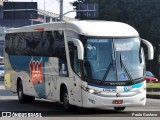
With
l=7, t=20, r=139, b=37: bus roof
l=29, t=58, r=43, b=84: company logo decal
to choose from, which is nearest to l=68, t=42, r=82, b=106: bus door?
l=7, t=20, r=139, b=37: bus roof

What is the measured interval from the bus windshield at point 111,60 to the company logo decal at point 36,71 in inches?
174

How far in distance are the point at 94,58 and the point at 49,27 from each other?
3.73m

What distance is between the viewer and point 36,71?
2416cm

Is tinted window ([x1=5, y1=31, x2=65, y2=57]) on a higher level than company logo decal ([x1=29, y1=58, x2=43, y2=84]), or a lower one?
higher

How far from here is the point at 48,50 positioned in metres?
22.6

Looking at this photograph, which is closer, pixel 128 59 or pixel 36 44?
pixel 128 59

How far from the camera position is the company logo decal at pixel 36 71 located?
23664mm

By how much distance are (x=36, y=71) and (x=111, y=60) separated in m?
5.39

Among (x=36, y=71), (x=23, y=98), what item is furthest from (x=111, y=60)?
(x=23, y=98)

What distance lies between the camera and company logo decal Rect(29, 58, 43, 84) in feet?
77.6

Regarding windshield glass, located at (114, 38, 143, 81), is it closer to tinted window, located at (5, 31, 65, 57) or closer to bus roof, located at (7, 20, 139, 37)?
bus roof, located at (7, 20, 139, 37)

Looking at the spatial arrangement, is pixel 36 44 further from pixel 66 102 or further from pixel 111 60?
pixel 111 60

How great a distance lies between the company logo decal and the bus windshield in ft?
14.5

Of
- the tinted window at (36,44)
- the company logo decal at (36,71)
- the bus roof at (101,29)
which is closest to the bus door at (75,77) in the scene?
the bus roof at (101,29)
